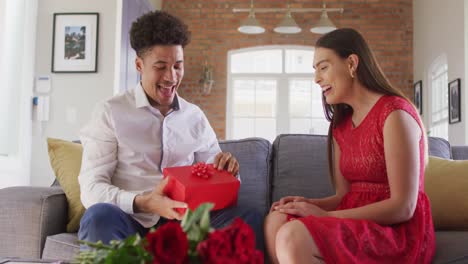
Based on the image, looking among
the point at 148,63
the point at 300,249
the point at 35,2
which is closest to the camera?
the point at 300,249

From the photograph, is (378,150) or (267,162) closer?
(378,150)

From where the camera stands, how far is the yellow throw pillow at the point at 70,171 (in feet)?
7.04

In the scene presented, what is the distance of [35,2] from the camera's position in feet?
13.4

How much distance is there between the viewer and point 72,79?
4.24 metres

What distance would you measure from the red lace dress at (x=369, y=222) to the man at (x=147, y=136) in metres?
0.35

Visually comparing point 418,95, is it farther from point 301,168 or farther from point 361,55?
point 361,55

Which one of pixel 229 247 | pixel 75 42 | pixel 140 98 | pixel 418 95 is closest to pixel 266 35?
pixel 418 95

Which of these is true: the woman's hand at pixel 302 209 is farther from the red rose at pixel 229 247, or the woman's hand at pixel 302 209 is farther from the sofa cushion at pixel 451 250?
the red rose at pixel 229 247

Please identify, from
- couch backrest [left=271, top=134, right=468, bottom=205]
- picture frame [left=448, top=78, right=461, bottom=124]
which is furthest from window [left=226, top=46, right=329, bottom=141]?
couch backrest [left=271, top=134, right=468, bottom=205]

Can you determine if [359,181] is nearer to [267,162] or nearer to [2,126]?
[267,162]

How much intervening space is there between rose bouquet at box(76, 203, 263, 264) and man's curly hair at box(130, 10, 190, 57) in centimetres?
124

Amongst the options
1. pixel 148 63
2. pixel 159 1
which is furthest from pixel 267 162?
pixel 159 1

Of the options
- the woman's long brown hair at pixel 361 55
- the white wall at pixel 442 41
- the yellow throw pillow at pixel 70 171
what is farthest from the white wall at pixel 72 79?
the white wall at pixel 442 41

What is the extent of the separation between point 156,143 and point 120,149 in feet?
0.46
